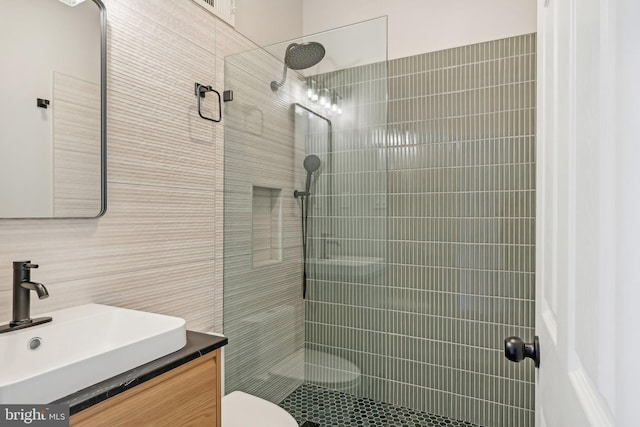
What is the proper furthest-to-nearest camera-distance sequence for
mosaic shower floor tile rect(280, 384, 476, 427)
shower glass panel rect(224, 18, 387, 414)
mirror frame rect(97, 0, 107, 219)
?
1. mosaic shower floor tile rect(280, 384, 476, 427)
2. shower glass panel rect(224, 18, 387, 414)
3. mirror frame rect(97, 0, 107, 219)

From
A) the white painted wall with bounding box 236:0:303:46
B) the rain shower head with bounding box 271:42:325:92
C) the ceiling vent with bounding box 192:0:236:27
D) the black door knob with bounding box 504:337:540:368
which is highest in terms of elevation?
the white painted wall with bounding box 236:0:303:46

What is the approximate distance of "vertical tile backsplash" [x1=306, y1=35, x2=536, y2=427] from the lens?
71.7 inches

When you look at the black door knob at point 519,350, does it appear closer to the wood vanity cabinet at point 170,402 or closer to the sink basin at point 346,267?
the wood vanity cabinet at point 170,402

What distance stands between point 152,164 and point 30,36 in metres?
0.57

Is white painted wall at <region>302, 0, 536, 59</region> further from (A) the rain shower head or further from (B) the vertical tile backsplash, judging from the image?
(A) the rain shower head

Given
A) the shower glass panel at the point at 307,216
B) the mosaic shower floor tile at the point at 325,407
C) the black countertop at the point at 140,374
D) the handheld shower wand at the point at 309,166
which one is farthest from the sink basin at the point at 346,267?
the black countertop at the point at 140,374

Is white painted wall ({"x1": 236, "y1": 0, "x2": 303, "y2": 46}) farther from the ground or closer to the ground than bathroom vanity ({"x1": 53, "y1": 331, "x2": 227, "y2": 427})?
farther from the ground

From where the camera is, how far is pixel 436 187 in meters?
2.31

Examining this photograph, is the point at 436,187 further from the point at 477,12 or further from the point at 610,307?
the point at 610,307

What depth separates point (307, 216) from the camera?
6.25ft

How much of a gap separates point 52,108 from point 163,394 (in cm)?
97

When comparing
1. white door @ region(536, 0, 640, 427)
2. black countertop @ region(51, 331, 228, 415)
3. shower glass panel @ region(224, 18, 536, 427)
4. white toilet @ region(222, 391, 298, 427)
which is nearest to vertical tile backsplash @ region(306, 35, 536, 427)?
shower glass panel @ region(224, 18, 536, 427)

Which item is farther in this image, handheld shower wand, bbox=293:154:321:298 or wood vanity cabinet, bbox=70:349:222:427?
handheld shower wand, bbox=293:154:321:298

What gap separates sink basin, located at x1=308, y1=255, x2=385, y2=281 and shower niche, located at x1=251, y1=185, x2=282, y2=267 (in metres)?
0.24
